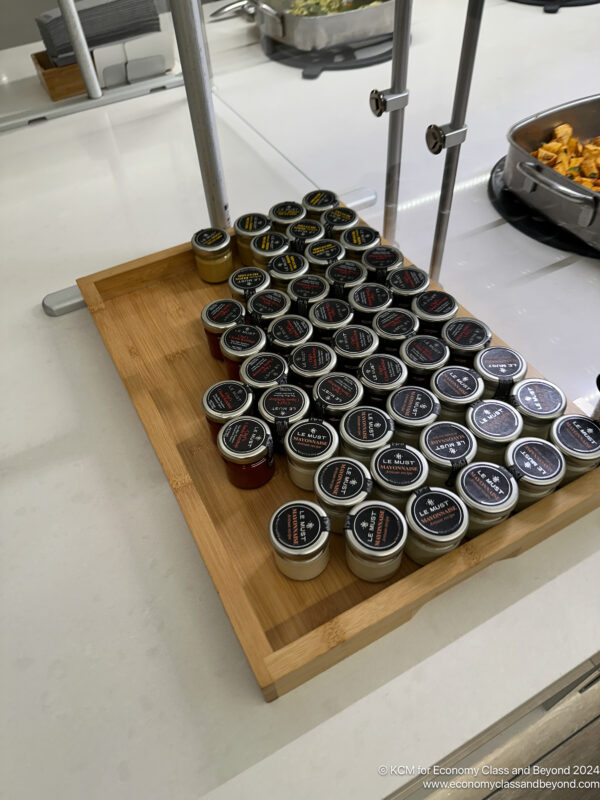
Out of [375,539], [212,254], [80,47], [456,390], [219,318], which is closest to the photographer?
[375,539]

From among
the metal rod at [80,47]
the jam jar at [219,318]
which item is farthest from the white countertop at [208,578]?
the metal rod at [80,47]

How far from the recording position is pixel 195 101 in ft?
2.61

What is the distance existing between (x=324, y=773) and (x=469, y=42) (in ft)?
2.22

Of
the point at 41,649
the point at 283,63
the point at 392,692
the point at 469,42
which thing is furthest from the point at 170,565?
the point at 283,63

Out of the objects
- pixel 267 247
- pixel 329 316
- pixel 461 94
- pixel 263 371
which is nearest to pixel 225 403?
pixel 263 371

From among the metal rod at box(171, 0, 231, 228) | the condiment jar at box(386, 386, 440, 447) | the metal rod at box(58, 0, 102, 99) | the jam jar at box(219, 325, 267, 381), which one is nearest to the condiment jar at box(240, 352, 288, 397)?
the jam jar at box(219, 325, 267, 381)

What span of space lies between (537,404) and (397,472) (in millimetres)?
159

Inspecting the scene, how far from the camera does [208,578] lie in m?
0.58

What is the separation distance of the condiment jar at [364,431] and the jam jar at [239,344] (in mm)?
136

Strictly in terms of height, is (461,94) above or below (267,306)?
above

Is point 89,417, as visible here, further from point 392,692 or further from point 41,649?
point 392,692

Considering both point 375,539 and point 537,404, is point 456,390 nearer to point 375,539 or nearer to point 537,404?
point 537,404

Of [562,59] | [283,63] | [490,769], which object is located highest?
[562,59]

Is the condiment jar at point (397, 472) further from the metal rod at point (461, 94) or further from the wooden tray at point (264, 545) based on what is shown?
the metal rod at point (461, 94)
